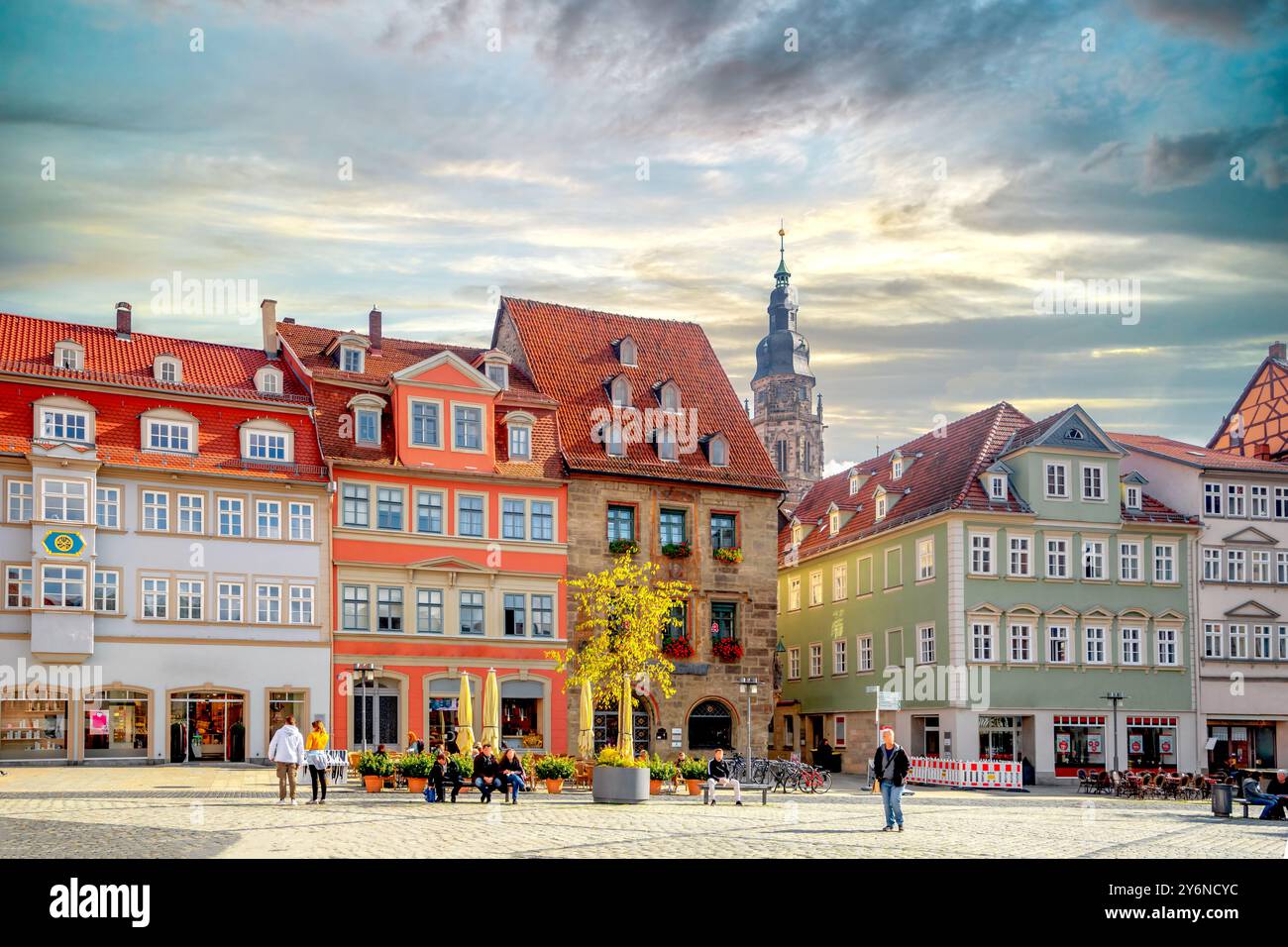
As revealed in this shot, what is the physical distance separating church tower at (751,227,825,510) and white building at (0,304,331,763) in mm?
78110

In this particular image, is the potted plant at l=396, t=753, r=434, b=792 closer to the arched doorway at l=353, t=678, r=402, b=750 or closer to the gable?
the arched doorway at l=353, t=678, r=402, b=750

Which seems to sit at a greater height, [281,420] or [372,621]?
[281,420]

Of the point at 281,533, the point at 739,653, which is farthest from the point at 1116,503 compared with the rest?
the point at 281,533

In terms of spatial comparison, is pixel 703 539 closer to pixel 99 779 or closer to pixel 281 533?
pixel 281 533

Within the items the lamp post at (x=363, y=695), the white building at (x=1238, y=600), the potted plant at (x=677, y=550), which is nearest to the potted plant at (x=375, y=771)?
the lamp post at (x=363, y=695)

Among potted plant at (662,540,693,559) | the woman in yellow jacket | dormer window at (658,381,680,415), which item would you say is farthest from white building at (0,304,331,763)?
the woman in yellow jacket

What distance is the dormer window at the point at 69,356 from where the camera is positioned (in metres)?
46.2

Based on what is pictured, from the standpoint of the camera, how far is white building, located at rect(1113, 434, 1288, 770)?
57750mm

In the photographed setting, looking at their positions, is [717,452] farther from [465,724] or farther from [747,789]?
[465,724]

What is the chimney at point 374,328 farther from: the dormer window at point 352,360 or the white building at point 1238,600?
the white building at point 1238,600

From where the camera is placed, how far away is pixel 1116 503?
57094 millimetres

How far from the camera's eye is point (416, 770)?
3503 centimetres

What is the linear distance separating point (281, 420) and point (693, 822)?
2625 cm
